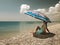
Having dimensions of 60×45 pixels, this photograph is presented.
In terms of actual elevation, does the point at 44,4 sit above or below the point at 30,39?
above

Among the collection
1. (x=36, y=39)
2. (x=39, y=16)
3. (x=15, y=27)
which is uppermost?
(x=39, y=16)

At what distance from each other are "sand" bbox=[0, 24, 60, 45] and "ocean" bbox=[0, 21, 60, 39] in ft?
0.16

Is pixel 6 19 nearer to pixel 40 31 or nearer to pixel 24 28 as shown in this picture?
pixel 24 28

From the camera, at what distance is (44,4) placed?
1.80 m

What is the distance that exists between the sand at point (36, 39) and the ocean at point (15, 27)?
0.05m

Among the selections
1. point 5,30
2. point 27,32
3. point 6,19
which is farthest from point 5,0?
point 27,32

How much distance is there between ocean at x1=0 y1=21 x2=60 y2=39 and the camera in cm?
170

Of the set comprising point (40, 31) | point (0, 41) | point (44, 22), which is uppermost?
point (44, 22)

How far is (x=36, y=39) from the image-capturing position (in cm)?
177

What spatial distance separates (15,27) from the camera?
5.71 feet

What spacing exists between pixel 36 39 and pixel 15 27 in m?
0.29

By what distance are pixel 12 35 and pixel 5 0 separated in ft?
1.39

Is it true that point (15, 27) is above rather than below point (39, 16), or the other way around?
below

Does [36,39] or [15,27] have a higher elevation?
[15,27]
